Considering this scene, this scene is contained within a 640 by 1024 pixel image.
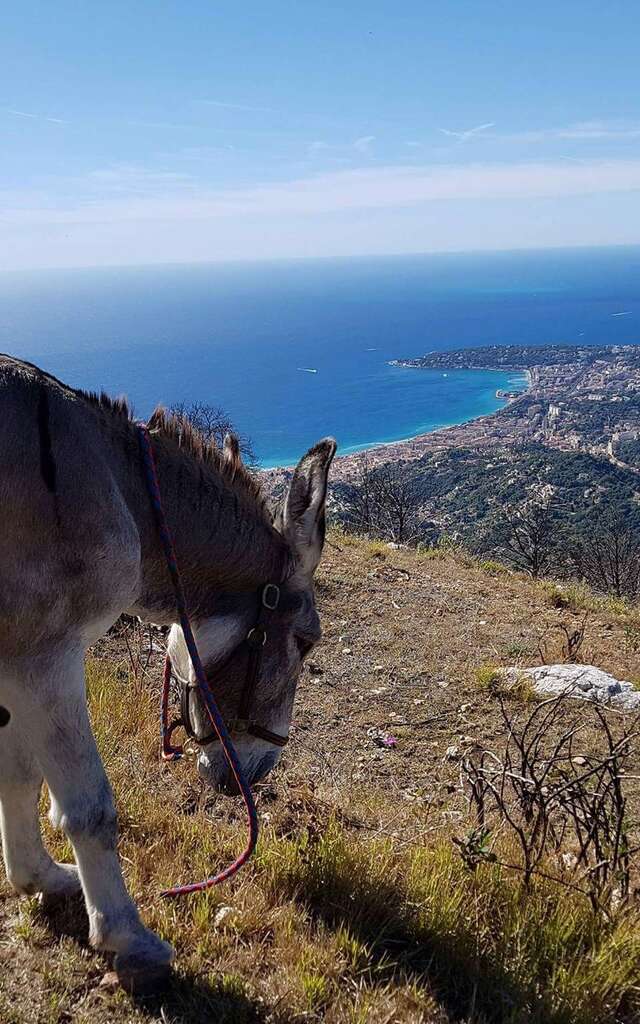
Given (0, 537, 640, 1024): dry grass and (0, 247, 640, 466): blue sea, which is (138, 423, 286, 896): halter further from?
(0, 247, 640, 466): blue sea

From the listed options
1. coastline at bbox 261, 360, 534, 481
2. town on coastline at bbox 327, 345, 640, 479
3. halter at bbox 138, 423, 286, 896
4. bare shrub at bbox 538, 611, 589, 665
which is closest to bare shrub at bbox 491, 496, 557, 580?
bare shrub at bbox 538, 611, 589, 665

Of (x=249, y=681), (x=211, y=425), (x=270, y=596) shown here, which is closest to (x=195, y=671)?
(x=249, y=681)

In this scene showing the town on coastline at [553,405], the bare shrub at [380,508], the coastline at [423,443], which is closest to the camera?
the bare shrub at [380,508]

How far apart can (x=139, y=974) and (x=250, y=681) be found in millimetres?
1154

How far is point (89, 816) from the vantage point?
2.40 m

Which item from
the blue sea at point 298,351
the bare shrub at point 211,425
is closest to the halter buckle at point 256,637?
the bare shrub at point 211,425

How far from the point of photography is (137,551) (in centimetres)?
254

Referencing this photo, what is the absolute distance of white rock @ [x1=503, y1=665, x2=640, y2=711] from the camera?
20.7 ft

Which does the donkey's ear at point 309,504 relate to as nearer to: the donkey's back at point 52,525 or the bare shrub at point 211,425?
the bare shrub at point 211,425

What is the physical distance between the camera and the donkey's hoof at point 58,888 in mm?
2797

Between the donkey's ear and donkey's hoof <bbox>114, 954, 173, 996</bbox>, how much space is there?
5.48 feet

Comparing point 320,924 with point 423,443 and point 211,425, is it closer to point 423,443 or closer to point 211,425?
point 211,425

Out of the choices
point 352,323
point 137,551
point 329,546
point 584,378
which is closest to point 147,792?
point 137,551

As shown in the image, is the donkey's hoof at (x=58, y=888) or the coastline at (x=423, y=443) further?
the coastline at (x=423, y=443)
